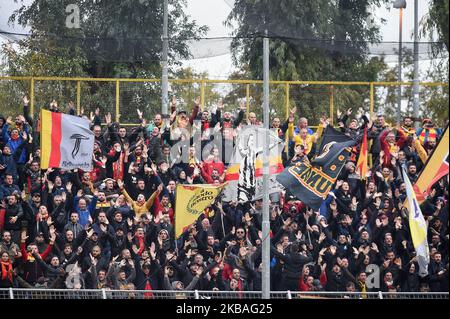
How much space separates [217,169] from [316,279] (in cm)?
300

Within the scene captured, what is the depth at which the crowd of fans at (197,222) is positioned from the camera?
21125mm

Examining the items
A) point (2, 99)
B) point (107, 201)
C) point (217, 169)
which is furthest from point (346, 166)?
point (2, 99)

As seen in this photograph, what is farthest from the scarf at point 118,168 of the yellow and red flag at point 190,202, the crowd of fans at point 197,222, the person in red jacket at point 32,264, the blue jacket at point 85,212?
the person in red jacket at point 32,264

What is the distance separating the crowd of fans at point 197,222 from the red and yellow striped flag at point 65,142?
17 centimetres

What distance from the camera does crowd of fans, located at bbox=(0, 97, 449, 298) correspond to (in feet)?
69.3

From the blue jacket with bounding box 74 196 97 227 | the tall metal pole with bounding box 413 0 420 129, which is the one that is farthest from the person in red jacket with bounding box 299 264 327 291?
the tall metal pole with bounding box 413 0 420 129

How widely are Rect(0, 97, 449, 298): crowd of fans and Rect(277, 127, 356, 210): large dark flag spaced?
0.96 ft

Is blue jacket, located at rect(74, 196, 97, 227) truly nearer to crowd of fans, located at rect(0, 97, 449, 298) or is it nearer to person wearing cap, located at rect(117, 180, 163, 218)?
crowd of fans, located at rect(0, 97, 449, 298)

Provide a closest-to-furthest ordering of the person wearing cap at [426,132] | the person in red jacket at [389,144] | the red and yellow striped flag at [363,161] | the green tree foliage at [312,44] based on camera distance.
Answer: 1. the red and yellow striped flag at [363,161]
2. the person in red jacket at [389,144]
3. the person wearing cap at [426,132]
4. the green tree foliage at [312,44]

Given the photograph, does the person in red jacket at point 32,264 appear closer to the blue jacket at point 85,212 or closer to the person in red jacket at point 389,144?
the blue jacket at point 85,212

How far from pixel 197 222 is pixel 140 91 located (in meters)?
5.22

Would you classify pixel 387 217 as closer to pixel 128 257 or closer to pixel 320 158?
pixel 320 158

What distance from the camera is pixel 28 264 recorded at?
69.9 feet

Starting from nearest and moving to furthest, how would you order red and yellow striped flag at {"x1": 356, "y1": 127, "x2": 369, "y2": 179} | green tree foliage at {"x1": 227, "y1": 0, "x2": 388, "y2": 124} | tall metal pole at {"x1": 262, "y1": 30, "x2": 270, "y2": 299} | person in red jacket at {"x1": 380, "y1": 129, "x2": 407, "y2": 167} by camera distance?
1. tall metal pole at {"x1": 262, "y1": 30, "x2": 270, "y2": 299}
2. red and yellow striped flag at {"x1": 356, "y1": 127, "x2": 369, "y2": 179}
3. person in red jacket at {"x1": 380, "y1": 129, "x2": 407, "y2": 167}
4. green tree foliage at {"x1": 227, "y1": 0, "x2": 388, "y2": 124}
